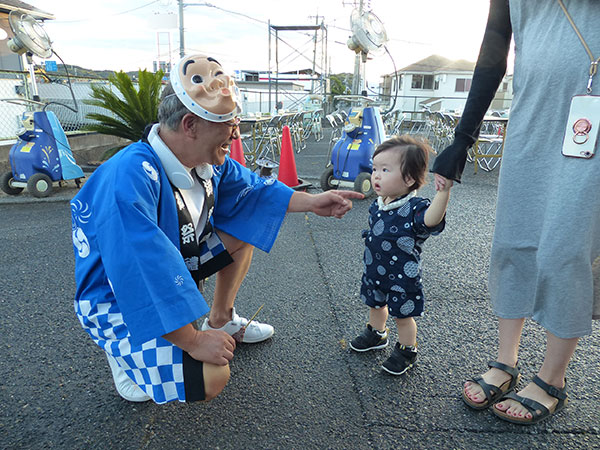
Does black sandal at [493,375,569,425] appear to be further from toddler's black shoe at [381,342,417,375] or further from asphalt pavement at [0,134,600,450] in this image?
toddler's black shoe at [381,342,417,375]

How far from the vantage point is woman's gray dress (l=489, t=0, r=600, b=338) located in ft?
4.26

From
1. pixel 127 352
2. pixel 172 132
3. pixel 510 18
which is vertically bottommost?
pixel 127 352

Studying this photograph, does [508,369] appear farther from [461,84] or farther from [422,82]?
[422,82]

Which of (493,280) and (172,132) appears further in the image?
(493,280)

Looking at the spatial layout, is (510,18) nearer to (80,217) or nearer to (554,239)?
(554,239)

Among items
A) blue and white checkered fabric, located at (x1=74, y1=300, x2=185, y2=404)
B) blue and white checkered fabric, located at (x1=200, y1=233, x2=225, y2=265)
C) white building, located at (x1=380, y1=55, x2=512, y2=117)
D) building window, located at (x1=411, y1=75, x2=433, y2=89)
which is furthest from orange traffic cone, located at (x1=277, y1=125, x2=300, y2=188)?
building window, located at (x1=411, y1=75, x2=433, y2=89)

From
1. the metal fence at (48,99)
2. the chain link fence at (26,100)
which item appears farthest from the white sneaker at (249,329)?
the chain link fence at (26,100)

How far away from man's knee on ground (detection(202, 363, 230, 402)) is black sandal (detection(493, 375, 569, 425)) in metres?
1.02

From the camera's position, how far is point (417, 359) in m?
1.99

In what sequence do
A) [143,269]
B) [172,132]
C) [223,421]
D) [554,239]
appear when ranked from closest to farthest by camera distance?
[143,269] < [554,239] < [172,132] < [223,421]

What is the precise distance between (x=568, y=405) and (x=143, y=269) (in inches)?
64.9

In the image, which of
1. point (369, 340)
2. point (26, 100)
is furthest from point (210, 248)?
point (26, 100)

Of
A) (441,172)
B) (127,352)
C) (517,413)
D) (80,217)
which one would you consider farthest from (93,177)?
(517,413)

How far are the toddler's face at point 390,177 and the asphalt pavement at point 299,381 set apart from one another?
0.79 m
